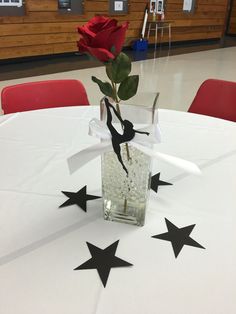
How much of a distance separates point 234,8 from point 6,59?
8452 mm

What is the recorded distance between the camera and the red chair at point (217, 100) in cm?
191

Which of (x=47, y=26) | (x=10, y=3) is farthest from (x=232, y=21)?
(x=10, y=3)

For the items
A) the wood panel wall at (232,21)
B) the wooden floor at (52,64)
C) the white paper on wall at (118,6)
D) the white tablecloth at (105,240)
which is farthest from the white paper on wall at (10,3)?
the wood panel wall at (232,21)

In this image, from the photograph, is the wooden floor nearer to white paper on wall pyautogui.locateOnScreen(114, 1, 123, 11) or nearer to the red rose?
white paper on wall pyautogui.locateOnScreen(114, 1, 123, 11)

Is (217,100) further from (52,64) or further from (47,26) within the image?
(47,26)

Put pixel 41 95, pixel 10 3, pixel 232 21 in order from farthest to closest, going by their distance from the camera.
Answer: pixel 232 21 < pixel 10 3 < pixel 41 95

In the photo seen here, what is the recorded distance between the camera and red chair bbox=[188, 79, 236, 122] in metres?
1.91

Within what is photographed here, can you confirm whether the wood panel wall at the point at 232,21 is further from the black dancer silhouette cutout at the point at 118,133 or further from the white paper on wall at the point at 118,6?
the black dancer silhouette cutout at the point at 118,133

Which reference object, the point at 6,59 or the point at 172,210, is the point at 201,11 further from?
the point at 172,210

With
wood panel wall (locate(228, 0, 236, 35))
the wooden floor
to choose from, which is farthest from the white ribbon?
wood panel wall (locate(228, 0, 236, 35))

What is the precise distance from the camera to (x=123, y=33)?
631mm

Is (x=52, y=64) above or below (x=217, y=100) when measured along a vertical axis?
below

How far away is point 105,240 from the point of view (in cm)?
83

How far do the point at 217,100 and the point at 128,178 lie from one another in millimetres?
1338
